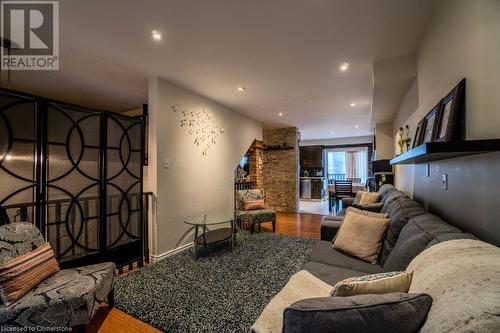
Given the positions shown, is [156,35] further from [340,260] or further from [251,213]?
[251,213]

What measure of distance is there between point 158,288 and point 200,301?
21.5 inches

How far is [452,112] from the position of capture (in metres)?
1.34

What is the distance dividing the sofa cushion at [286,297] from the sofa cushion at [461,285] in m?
0.55

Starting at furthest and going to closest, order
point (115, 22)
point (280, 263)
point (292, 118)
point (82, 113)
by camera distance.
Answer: point (292, 118), point (280, 263), point (82, 113), point (115, 22)

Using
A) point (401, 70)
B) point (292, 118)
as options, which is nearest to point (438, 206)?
point (401, 70)

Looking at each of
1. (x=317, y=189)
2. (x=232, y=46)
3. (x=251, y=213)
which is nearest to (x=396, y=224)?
(x=232, y=46)

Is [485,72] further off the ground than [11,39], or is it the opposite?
[11,39]

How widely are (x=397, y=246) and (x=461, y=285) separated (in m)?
0.98

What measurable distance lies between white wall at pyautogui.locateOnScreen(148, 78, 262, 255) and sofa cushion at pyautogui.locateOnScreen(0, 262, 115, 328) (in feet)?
4.33

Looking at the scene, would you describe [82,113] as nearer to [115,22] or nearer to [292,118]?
[115,22]

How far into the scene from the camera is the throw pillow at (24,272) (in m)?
1.41

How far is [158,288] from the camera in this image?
222 centimetres

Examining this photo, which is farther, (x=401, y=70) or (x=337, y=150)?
(x=337, y=150)

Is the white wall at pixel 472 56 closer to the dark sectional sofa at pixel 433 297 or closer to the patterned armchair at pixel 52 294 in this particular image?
the dark sectional sofa at pixel 433 297
